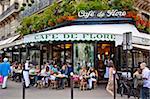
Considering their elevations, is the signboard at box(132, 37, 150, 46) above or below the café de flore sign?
below

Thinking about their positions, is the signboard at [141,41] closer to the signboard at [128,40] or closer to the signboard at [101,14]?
the signboard at [101,14]

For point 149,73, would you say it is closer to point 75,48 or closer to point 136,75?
point 136,75

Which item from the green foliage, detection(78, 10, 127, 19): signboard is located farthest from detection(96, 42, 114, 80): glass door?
the green foliage

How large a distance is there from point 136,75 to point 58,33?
749 cm

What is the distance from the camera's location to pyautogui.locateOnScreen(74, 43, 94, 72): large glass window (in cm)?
2463

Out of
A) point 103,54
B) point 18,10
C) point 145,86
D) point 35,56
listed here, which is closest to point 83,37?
point 103,54

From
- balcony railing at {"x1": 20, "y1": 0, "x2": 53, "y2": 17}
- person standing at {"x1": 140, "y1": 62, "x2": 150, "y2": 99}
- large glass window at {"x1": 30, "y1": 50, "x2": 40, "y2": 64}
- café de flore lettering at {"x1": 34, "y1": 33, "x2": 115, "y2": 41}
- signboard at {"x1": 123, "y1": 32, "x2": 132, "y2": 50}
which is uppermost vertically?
balcony railing at {"x1": 20, "y1": 0, "x2": 53, "y2": 17}

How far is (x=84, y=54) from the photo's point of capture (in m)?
24.7

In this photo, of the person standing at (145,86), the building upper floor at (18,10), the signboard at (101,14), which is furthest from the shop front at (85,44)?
the person standing at (145,86)

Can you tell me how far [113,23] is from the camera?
2353 cm

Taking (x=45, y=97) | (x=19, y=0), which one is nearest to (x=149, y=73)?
(x=45, y=97)

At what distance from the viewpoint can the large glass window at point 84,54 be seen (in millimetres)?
24634

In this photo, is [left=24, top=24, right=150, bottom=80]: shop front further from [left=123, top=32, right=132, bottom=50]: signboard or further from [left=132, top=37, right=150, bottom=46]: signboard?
[left=123, top=32, right=132, bottom=50]: signboard

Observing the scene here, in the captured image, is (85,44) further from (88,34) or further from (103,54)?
(88,34)
